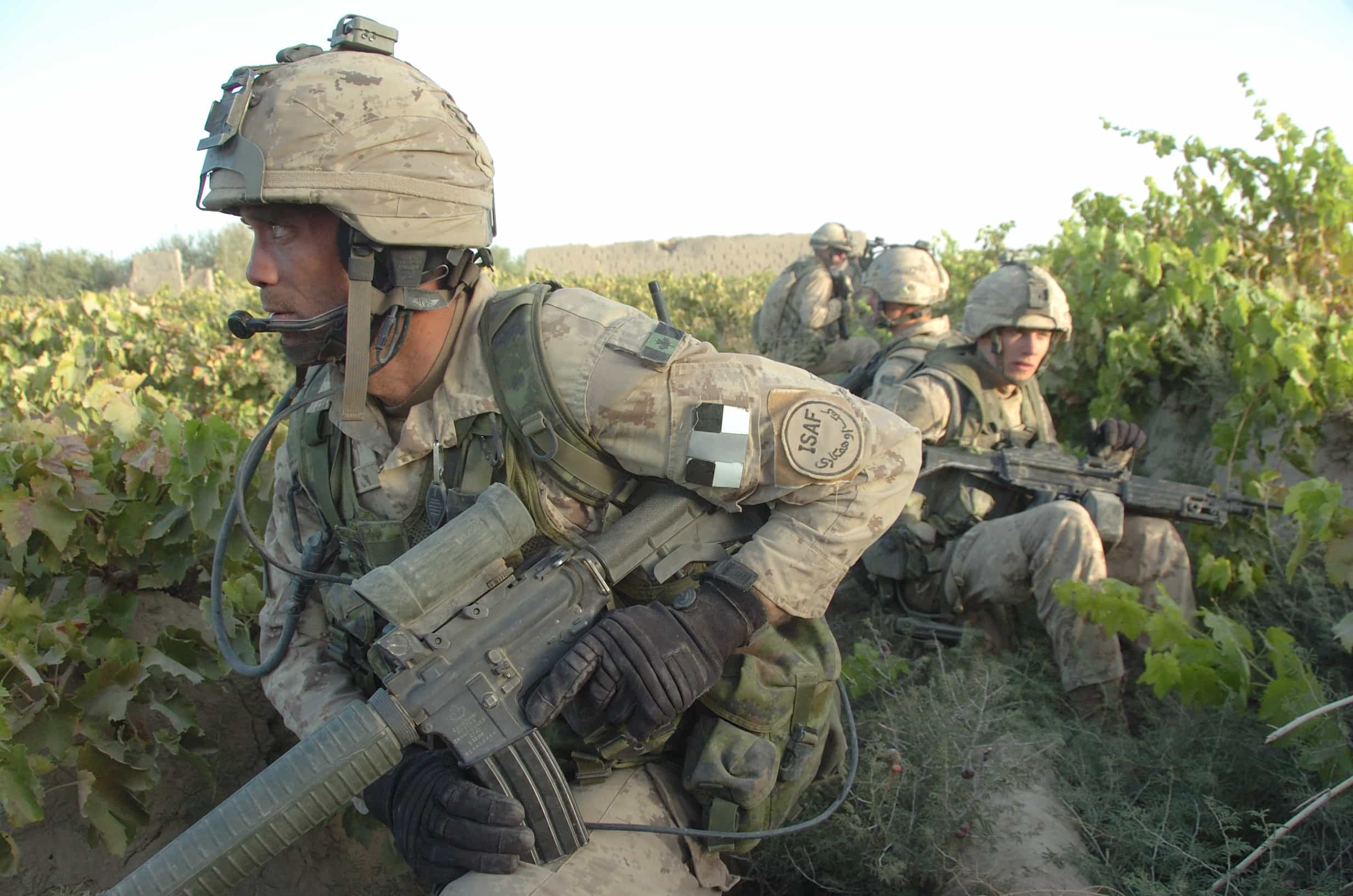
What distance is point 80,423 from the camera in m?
3.64

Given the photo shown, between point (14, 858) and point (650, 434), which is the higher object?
point (650, 434)

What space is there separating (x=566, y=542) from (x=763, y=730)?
57cm

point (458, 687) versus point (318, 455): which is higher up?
point (318, 455)

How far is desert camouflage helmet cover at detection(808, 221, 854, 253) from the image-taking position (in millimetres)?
9188

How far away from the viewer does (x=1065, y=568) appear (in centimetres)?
395

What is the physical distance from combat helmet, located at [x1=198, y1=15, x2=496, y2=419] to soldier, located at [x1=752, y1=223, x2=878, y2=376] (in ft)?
21.8

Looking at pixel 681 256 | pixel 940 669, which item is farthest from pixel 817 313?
pixel 681 256

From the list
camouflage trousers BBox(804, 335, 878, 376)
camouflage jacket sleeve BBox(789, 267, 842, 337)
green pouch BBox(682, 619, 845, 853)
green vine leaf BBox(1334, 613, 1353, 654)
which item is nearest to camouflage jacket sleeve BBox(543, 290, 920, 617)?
green pouch BBox(682, 619, 845, 853)

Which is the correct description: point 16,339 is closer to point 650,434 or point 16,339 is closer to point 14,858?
point 14,858

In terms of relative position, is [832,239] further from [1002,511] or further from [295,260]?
[295,260]

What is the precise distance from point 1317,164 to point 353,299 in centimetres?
535

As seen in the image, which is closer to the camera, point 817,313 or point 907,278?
point 907,278

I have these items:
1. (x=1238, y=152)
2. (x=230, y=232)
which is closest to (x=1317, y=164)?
(x=1238, y=152)

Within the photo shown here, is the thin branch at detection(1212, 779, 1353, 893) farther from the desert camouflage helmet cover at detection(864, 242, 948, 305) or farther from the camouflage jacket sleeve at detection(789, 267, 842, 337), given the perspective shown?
the camouflage jacket sleeve at detection(789, 267, 842, 337)
